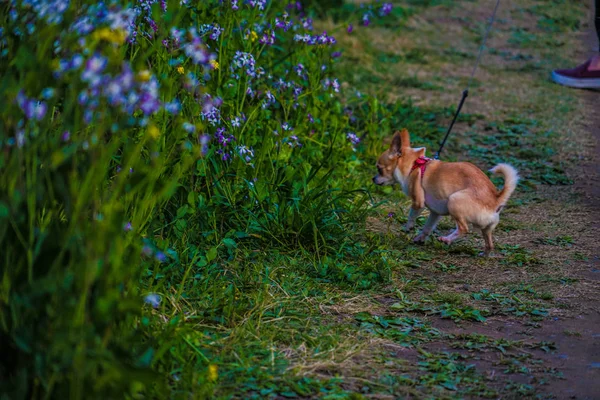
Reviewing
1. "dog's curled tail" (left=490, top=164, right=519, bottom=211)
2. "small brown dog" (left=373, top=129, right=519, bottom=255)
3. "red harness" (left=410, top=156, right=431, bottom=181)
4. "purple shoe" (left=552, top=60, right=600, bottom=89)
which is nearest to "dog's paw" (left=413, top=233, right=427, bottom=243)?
"small brown dog" (left=373, top=129, right=519, bottom=255)

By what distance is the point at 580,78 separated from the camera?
8266 mm

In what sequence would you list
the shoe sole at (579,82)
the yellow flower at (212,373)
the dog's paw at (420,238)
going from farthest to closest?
the shoe sole at (579,82) → the dog's paw at (420,238) → the yellow flower at (212,373)

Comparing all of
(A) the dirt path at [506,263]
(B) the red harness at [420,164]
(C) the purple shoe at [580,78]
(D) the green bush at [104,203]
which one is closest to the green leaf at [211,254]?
(D) the green bush at [104,203]

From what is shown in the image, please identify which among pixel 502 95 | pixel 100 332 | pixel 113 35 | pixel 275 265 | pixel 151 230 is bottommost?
pixel 502 95

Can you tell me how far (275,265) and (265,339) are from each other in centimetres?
79

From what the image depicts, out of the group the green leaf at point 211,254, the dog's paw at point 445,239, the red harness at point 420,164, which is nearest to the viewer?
the green leaf at point 211,254

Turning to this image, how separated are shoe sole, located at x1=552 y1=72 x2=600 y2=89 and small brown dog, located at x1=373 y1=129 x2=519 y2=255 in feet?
12.5

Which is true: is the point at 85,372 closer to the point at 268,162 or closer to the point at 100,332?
the point at 100,332

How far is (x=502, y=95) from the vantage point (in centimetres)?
802

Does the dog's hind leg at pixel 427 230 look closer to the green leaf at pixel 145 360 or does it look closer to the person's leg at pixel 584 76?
the green leaf at pixel 145 360

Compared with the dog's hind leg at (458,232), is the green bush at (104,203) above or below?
above

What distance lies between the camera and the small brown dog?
4590mm

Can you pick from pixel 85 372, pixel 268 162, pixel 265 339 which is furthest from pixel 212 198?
pixel 85 372

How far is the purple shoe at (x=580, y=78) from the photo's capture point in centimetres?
820
